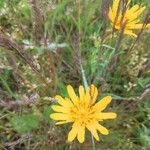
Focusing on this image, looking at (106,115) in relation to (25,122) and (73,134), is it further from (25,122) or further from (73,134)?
(25,122)

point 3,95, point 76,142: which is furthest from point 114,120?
point 3,95

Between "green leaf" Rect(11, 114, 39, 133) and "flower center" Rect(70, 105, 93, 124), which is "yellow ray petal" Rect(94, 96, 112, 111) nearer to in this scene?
"flower center" Rect(70, 105, 93, 124)

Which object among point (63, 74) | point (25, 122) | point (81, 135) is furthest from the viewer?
point (63, 74)

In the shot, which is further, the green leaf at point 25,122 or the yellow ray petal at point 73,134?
the green leaf at point 25,122

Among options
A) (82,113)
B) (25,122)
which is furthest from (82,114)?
(25,122)

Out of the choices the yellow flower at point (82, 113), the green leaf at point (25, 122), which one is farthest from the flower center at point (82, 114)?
the green leaf at point (25, 122)

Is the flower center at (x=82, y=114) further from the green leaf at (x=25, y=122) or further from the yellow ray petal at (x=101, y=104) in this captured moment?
the green leaf at (x=25, y=122)

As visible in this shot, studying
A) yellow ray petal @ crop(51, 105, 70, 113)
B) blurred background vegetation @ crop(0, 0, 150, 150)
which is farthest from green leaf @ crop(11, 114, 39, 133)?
yellow ray petal @ crop(51, 105, 70, 113)
